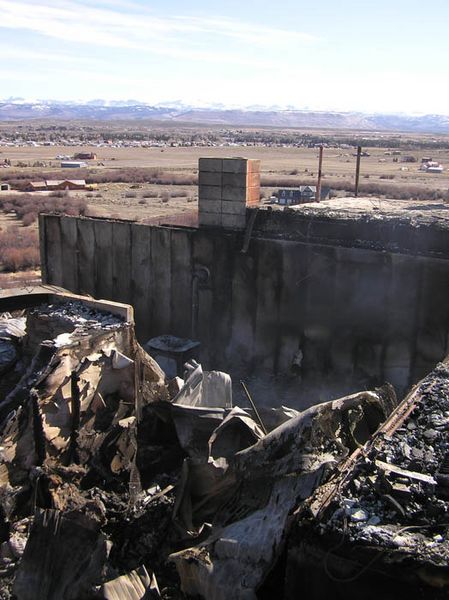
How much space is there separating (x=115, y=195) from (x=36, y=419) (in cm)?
3726

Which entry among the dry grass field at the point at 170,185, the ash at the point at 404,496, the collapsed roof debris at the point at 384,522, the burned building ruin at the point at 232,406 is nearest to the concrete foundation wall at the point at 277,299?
the burned building ruin at the point at 232,406

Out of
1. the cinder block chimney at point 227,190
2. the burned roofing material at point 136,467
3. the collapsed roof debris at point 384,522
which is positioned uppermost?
the cinder block chimney at point 227,190

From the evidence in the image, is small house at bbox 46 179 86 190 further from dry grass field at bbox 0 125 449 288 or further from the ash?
the ash

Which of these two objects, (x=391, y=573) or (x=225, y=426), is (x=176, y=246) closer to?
(x=225, y=426)

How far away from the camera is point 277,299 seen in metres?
13.5

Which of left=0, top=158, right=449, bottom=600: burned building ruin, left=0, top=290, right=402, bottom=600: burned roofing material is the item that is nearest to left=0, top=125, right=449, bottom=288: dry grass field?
left=0, top=158, right=449, bottom=600: burned building ruin

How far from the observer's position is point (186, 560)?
5695mm

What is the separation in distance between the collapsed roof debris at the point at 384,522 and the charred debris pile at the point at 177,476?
0.5 inches

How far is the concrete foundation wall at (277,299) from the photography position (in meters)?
12.2

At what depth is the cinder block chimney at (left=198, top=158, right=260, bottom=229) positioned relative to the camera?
45.5 ft

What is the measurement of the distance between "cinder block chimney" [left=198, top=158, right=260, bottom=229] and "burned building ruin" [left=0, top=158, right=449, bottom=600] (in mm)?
36

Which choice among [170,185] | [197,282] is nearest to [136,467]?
[197,282]

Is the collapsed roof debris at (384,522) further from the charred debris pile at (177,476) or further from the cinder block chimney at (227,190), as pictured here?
the cinder block chimney at (227,190)

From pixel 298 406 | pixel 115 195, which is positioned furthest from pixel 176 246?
pixel 115 195
